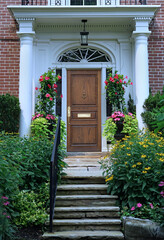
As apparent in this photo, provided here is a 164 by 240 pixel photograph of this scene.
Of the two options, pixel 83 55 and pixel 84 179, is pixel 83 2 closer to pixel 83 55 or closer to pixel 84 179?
pixel 83 55

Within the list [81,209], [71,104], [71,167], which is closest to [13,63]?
[71,104]

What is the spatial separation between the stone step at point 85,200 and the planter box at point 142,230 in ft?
2.06

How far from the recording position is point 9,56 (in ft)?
26.0

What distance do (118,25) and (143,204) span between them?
5.67 m

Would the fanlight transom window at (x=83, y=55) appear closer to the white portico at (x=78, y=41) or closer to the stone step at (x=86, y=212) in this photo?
the white portico at (x=78, y=41)

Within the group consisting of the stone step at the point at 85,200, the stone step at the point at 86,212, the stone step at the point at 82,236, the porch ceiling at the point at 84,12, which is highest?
the porch ceiling at the point at 84,12

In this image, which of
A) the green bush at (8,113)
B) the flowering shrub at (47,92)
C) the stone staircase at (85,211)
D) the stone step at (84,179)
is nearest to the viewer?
the stone staircase at (85,211)

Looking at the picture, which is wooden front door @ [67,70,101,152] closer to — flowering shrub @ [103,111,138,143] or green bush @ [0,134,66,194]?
flowering shrub @ [103,111,138,143]

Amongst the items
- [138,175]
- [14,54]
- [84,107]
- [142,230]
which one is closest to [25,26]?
[14,54]

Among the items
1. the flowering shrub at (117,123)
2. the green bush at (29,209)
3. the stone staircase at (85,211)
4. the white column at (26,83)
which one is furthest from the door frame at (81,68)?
the green bush at (29,209)

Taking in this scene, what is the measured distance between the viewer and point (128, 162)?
388cm

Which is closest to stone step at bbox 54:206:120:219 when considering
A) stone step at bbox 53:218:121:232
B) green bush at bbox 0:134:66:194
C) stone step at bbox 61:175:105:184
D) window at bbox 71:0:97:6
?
stone step at bbox 53:218:121:232

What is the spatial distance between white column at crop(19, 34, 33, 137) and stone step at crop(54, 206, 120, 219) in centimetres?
350

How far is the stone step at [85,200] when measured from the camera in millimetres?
3984
